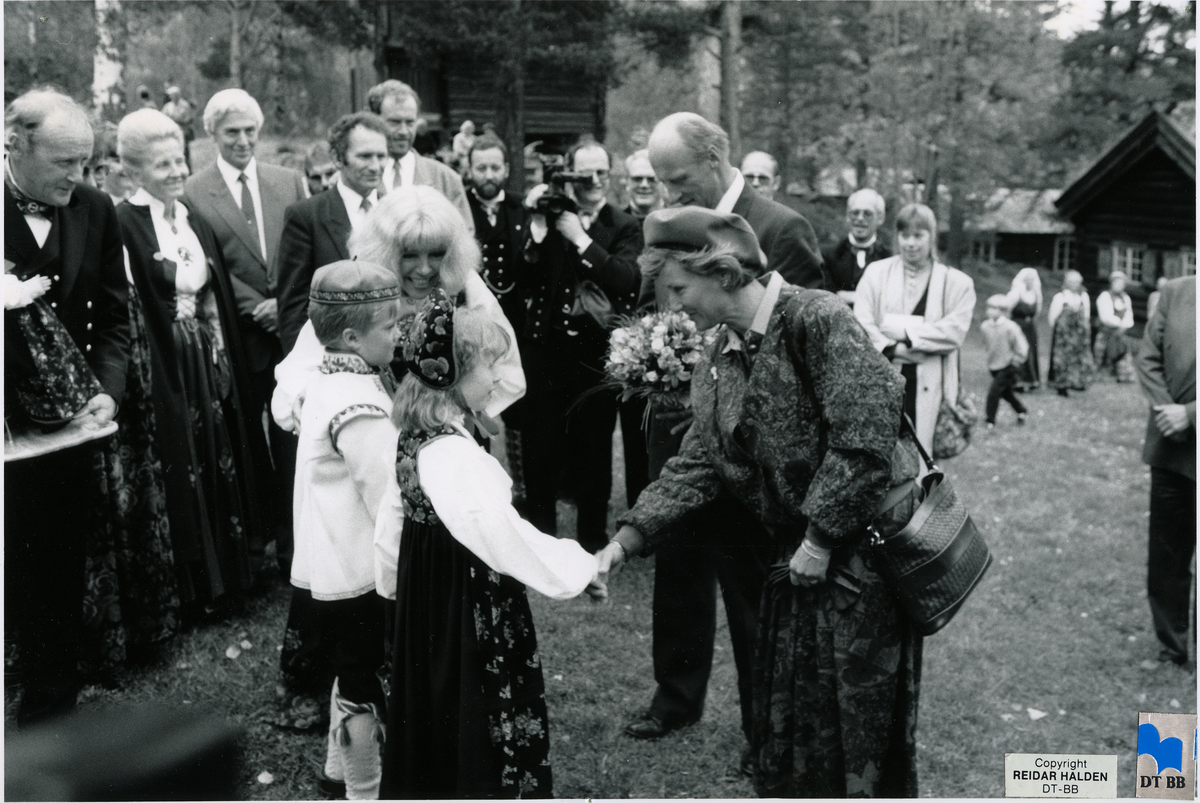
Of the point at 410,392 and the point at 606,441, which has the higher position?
the point at 410,392

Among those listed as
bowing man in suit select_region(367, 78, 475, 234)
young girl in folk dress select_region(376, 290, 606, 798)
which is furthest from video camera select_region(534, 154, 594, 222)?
young girl in folk dress select_region(376, 290, 606, 798)

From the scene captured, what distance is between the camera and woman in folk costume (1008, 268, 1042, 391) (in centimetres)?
1525

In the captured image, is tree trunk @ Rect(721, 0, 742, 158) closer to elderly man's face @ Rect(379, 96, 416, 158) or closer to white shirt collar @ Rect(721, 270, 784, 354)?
elderly man's face @ Rect(379, 96, 416, 158)

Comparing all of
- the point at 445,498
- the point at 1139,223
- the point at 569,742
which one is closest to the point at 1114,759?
the point at 569,742

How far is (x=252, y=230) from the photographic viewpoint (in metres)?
5.23

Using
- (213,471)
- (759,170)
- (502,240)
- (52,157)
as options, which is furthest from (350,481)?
(759,170)

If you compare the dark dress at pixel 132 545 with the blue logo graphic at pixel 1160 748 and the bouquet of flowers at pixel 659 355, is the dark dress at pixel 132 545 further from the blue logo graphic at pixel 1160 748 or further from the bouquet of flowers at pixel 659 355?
the blue logo graphic at pixel 1160 748

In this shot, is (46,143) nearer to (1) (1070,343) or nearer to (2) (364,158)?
(2) (364,158)

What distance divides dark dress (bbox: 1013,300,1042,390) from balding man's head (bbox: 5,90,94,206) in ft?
43.0

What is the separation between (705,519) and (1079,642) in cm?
274

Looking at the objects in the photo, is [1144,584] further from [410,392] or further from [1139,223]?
[1139,223]

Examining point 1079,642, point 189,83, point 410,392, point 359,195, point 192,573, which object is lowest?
point 1079,642

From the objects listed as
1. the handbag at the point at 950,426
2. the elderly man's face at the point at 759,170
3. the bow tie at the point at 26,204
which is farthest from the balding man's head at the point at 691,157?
the handbag at the point at 950,426

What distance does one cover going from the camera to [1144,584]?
21.1ft
